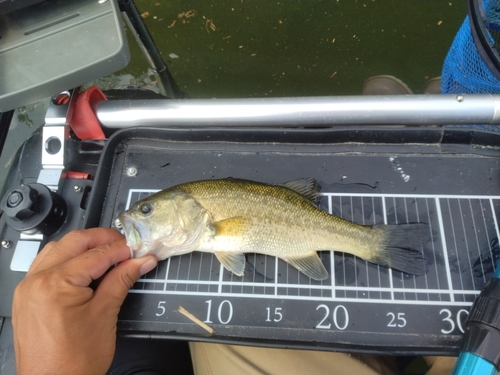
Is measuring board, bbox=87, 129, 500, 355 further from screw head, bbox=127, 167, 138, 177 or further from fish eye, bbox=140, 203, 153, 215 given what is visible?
fish eye, bbox=140, 203, 153, 215

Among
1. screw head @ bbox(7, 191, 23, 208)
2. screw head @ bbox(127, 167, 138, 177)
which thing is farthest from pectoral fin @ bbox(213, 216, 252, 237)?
screw head @ bbox(7, 191, 23, 208)

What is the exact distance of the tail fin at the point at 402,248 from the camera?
1521mm

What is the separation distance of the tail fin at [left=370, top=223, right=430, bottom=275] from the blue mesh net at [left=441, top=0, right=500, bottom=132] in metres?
0.77

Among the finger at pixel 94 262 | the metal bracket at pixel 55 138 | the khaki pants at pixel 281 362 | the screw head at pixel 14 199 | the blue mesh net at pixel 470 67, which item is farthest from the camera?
the blue mesh net at pixel 470 67

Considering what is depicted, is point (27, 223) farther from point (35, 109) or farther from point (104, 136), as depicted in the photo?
point (35, 109)

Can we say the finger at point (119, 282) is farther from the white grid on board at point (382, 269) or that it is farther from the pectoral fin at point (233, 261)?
the pectoral fin at point (233, 261)

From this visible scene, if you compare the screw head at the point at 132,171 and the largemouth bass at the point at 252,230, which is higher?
the screw head at the point at 132,171

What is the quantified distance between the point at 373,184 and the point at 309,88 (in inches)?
68.0

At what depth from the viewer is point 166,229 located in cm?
155

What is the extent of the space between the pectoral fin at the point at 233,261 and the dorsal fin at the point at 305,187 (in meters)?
0.40

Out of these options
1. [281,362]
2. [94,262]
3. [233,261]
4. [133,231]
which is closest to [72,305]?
[94,262]

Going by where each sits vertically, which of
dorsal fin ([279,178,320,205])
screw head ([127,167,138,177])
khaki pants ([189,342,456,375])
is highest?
screw head ([127,167,138,177])

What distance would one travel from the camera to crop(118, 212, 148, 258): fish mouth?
1510 millimetres

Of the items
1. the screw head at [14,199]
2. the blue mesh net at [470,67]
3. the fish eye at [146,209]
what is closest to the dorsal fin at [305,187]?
the fish eye at [146,209]
